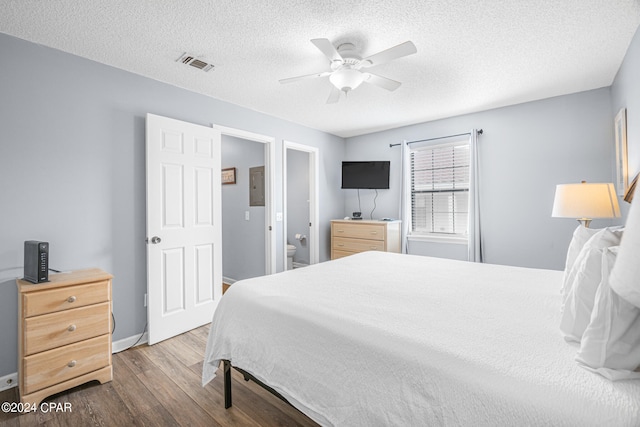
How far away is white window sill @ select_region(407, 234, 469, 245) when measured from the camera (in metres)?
4.11

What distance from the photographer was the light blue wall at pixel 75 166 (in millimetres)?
2105

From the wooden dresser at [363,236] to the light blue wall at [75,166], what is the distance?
8.68 feet

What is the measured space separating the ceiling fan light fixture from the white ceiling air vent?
113cm

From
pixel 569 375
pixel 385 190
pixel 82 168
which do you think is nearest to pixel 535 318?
pixel 569 375

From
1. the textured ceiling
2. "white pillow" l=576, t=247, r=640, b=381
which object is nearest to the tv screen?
the textured ceiling

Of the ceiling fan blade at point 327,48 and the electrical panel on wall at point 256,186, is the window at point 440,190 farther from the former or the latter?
the ceiling fan blade at point 327,48

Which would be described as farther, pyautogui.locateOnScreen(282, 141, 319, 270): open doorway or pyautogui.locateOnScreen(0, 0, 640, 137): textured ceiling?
pyautogui.locateOnScreen(282, 141, 319, 270): open doorway

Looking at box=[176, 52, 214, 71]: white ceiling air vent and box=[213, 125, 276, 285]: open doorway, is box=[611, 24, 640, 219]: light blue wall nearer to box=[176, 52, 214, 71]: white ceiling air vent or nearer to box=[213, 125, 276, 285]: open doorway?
box=[176, 52, 214, 71]: white ceiling air vent

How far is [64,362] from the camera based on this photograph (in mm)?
1988

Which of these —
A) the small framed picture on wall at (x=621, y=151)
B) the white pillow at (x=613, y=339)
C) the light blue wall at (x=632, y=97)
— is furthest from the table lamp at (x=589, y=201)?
the white pillow at (x=613, y=339)

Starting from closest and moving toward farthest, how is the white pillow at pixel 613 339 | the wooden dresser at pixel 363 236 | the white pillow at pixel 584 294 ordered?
1. the white pillow at pixel 613 339
2. the white pillow at pixel 584 294
3. the wooden dresser at pixel 363 236

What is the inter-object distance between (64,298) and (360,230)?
136 inches

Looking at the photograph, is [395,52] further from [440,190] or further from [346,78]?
[440,190]

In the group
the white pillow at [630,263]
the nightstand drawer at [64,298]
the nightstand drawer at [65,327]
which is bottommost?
the nightstand drawer at [65,327]
